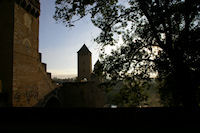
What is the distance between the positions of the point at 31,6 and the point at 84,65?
1696 cm

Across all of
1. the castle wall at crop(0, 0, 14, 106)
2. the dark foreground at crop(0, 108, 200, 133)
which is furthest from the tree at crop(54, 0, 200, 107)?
the castle wall at crop(0, 0, 14, 106)

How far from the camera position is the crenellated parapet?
13.1 m

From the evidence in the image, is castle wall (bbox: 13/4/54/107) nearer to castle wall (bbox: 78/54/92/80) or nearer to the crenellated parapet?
the crenellated parapet

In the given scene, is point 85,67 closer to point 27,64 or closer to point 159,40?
point 27,64

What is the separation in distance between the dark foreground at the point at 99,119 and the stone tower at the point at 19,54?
5.45 metres

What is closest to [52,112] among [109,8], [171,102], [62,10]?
[62,10]

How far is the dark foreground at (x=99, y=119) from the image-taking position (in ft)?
17.3

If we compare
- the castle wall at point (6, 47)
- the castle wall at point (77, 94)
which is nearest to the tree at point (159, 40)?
the castle wall at point (6, 47)

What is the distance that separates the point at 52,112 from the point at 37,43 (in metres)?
10.8

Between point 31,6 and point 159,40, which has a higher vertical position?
point 31,6

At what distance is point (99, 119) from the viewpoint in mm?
6312

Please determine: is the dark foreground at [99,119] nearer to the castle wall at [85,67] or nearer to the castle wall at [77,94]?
the castle wall at [77,94]

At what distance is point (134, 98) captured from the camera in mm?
8164

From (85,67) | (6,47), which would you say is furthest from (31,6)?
(85,67)
